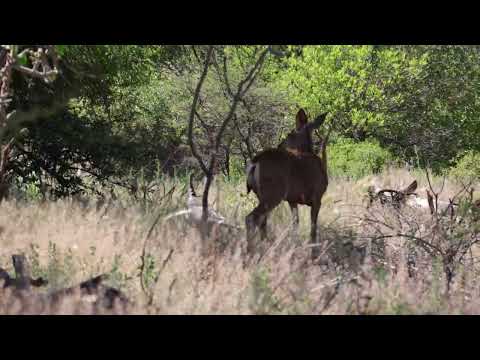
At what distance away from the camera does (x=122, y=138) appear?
1223 centimetres

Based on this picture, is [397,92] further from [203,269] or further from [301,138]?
[203,269]

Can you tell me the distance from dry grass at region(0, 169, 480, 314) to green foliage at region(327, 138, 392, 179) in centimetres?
1272

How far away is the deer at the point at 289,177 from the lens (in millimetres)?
8391

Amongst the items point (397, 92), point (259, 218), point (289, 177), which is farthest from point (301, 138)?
point (397, 92)

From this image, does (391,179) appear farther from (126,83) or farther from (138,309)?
(138,309)

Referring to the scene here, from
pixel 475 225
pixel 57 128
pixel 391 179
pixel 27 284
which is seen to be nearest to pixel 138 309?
pixel 27 284

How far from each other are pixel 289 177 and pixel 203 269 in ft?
9.41

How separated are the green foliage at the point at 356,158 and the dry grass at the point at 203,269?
1272 cm

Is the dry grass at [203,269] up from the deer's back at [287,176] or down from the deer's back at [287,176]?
down

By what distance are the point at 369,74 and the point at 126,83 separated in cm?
1345

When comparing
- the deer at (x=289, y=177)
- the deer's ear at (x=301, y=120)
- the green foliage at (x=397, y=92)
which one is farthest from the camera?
the green foliage at (x=397, y=92)

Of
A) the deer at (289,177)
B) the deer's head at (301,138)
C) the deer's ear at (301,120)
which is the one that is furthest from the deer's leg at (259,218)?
the deer's ear at (301,120)

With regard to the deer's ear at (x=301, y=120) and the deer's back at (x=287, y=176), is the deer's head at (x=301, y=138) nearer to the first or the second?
the deer's ear at (x=301, y=120)

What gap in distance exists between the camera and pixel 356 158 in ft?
75.1
